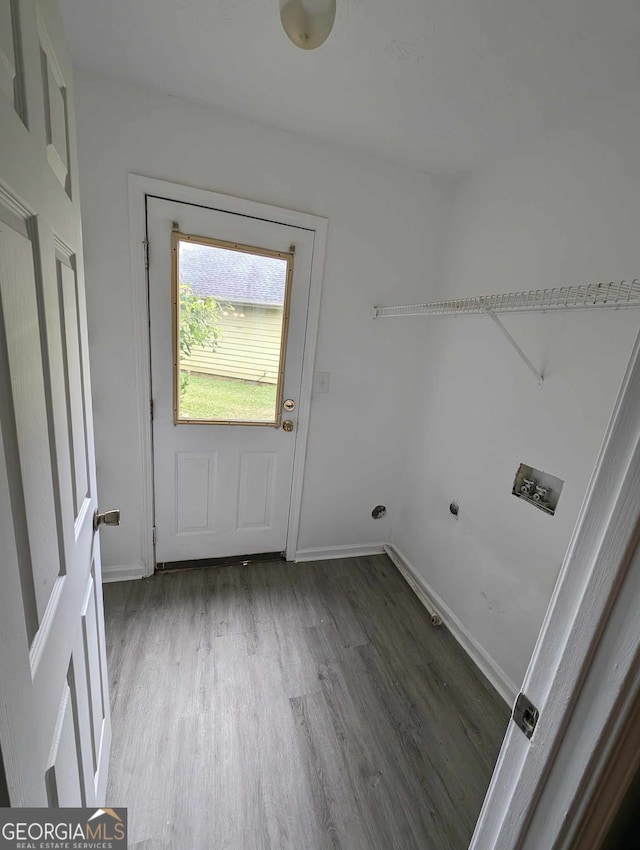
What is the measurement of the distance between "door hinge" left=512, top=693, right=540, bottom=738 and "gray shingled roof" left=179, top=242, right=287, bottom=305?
1.79 m

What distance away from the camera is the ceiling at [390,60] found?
99 cm

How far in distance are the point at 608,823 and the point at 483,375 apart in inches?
60.1

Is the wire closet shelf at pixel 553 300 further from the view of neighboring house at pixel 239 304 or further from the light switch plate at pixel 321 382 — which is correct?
the view of neighboring house at pixel 239 304

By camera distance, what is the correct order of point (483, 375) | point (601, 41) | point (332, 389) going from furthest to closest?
1. point (332, 389)
2. point (483, 375)
3. point (601, 41)

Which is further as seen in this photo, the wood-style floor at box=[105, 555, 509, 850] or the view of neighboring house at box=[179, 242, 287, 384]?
the view of neighboring house at box=[179, 242, 287, 384]

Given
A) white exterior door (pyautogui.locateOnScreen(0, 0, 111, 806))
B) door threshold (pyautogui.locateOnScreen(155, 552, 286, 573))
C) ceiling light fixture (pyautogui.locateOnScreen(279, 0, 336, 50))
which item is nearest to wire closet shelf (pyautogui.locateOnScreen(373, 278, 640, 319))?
ceiling light fixture (pyautogui.locateOnScreen(279, 0, 336, 50))

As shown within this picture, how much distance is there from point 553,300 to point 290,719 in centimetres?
183

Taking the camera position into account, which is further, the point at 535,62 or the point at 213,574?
the point at 213,574

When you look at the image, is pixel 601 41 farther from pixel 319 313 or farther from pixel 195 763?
pixel 195 763

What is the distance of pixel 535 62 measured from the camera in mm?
1102

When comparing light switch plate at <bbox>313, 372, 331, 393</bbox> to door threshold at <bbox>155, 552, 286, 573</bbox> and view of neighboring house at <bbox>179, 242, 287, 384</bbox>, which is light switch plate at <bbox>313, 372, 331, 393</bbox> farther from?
door threshold at <bbox>155, 552, 286, 573</bbox>

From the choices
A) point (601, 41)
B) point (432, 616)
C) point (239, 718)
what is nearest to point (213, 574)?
point (239, 718)

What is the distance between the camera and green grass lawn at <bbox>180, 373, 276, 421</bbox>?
185 cm

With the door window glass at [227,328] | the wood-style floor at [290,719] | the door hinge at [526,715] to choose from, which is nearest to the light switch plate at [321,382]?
the door window glass at [227,328]
